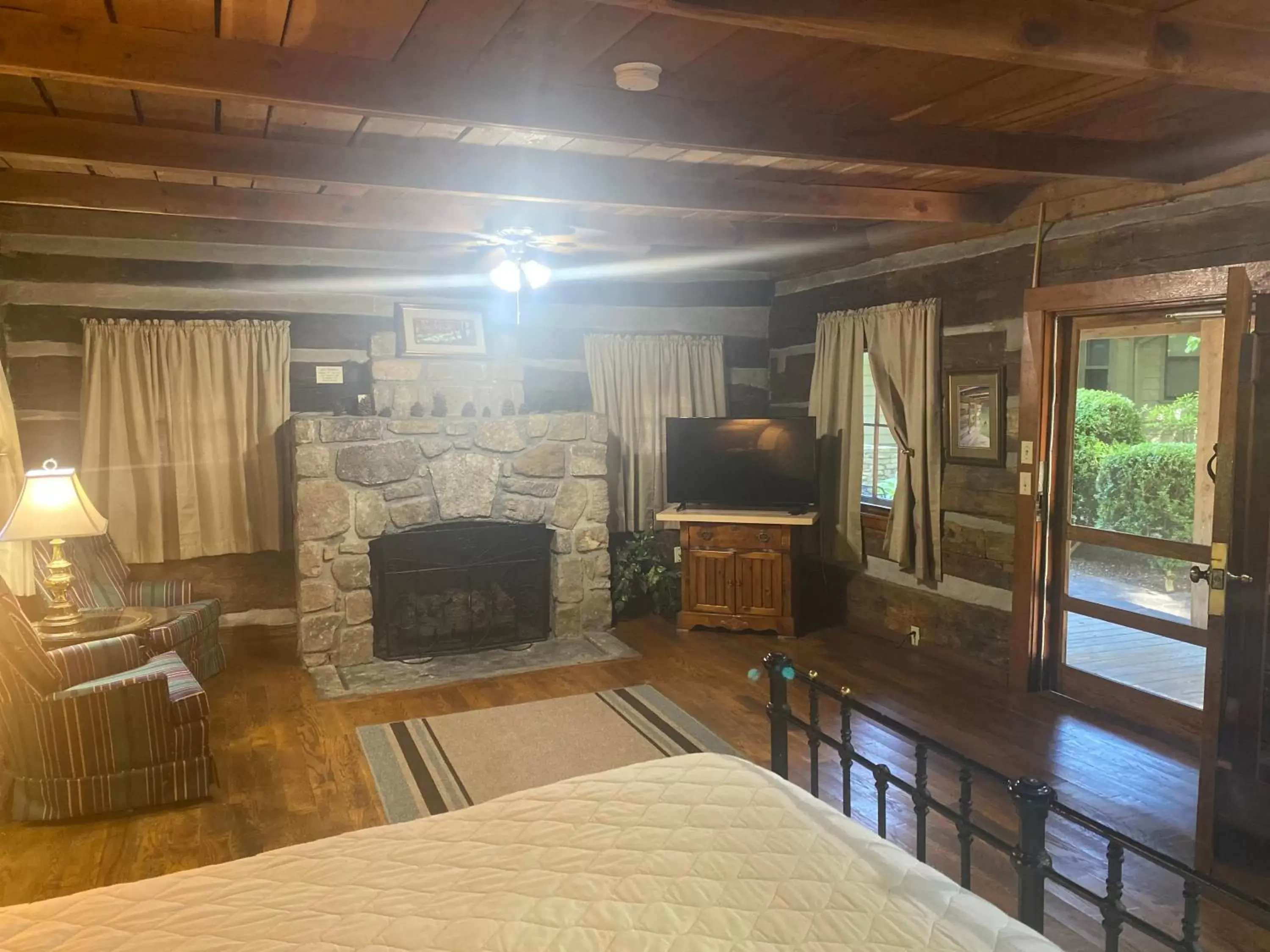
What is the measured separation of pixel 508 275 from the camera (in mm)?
4414

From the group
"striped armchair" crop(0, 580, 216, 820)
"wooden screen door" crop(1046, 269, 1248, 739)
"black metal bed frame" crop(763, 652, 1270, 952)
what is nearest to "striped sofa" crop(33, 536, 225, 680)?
"striped armchair" crop(0, 580, 216, 820)

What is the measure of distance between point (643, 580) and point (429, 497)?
1.58m

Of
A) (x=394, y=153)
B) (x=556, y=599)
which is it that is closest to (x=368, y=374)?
(x=556, y=599)

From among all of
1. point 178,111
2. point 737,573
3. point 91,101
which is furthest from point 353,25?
point 737,573

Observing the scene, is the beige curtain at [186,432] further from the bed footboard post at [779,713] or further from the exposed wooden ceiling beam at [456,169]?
the bed footboard post at [779,713]

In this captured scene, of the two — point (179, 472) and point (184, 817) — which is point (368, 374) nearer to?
point (179, 472)

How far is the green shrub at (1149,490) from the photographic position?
12.8 ft

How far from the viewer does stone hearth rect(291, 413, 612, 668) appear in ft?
16.2

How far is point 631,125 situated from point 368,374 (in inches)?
130

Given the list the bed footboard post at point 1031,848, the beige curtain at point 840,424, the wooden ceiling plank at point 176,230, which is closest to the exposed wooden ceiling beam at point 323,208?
the wooden ceiling plank at point 176,230

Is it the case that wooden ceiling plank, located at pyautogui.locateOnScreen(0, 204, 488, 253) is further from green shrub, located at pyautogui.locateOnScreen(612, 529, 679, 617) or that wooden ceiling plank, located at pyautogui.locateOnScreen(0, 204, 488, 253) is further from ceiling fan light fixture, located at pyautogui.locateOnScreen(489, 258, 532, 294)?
green shrub, located at pyautogui.locateOnScreen(612, 529, 679, 617)

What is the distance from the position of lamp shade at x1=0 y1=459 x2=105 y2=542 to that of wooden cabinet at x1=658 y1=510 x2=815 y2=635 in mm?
3066

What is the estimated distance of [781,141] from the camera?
2896mm

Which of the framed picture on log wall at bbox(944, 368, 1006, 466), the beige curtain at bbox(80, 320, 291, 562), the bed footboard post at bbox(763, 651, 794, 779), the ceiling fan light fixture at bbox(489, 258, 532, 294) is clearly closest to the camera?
the bed footboard post at bbox(763, 651, 794, 779)
